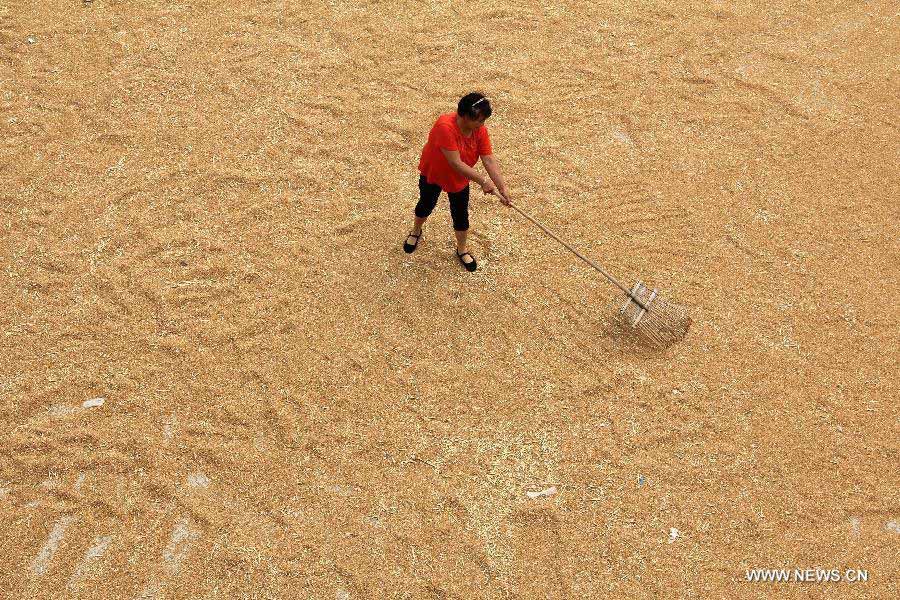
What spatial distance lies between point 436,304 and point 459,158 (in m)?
1.16

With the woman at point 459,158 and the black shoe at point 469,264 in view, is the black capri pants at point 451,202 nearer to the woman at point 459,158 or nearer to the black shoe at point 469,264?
the woman at point 459,158

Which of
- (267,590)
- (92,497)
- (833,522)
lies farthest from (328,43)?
(833,522)

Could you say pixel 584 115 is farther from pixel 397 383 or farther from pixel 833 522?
pixel 833 522

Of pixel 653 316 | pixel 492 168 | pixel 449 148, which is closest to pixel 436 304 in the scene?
pixel 492 168

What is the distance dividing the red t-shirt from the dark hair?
16 cm

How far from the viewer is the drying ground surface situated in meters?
3.61

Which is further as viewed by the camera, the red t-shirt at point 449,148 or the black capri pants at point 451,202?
the black capri pants at point 451,202


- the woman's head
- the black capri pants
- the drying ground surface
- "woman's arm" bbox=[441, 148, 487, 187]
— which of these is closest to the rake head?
the drying ground surface

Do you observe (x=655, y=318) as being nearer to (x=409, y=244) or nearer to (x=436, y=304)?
(x=436, y=304)

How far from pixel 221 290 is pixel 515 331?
6.85 feet

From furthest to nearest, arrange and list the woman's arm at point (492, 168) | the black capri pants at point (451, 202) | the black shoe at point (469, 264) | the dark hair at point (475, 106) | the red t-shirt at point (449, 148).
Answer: the black shoe at point (469, 264), the black capri pants at point (451, 202), the woman's arm at point (492, 168), the red t-shirt at point (449, 148), the dark hair at point (475, 106)

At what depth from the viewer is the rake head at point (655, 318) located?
429cm

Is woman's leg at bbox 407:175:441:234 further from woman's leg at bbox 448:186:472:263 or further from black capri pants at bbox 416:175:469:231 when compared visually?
woman's leg at bbox 448:186:472:263

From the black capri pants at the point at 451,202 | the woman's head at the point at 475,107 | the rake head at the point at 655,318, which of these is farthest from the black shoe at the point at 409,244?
the rake head at the point at 655,318
